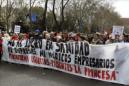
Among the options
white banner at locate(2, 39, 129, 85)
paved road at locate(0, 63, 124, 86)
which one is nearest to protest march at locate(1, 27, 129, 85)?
white banner at locate(2, 39, 129, 85)

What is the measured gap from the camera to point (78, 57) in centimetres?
1476

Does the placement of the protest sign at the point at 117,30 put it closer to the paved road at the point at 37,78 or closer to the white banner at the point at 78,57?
the white banner at the point at 78,57

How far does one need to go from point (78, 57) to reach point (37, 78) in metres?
1.69

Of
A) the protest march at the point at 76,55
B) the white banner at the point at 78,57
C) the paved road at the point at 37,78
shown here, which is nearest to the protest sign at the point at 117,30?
the protest march at the point at 76,55

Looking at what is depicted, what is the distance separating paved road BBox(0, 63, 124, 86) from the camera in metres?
13.7

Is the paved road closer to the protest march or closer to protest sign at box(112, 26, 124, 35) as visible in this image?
the protest march

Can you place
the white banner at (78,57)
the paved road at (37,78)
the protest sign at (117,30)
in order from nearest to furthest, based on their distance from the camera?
the white banner at (78,57) → the paved road at (37,78) → the protest sign at (117,30)

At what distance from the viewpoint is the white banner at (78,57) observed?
13.0 m

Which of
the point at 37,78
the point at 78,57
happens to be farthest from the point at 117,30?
the point at 37,78

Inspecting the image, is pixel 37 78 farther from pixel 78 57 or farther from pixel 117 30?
pixel 117 30

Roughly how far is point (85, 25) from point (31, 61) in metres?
60.5

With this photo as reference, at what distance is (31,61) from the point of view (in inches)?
703

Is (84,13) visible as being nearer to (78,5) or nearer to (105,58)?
(78,5)

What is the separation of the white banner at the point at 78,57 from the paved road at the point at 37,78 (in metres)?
0.21
